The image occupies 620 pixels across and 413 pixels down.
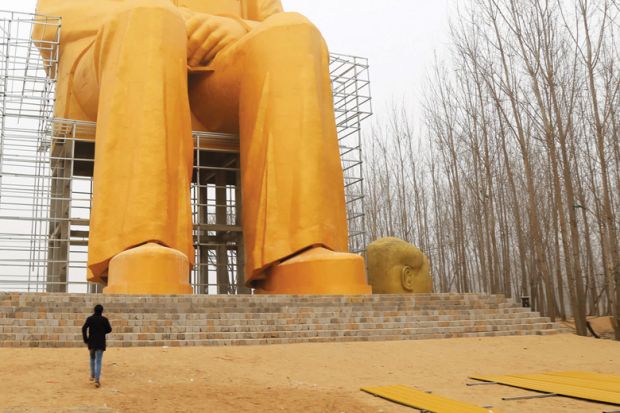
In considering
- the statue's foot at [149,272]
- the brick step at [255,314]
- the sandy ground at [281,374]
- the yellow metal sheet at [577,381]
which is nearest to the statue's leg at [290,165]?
the brick step at [255,314]

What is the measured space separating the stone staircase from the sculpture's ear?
354 cm

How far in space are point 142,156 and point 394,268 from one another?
626 centimetres

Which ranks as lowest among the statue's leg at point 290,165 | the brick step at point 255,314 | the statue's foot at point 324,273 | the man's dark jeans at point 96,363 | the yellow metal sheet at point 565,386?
the yellow metal sheet at point 565,386

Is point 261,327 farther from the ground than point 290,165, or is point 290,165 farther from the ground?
point 290,165

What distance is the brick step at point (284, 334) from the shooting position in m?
6.96

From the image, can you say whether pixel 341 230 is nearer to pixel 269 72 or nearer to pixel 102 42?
pixel 269 72

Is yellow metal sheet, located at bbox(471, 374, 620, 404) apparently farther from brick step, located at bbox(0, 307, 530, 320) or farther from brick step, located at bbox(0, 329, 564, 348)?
brick step, located at bbox(0, 307, 530, 320)

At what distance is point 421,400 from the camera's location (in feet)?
15.2

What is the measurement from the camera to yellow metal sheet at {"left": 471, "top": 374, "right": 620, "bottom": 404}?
4.63 metres

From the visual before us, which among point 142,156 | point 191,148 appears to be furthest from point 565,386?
point 191,148

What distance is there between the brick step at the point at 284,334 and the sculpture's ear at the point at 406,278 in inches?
169

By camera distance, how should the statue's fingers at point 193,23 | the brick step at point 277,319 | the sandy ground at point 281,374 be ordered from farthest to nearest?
the statue's fingers at point 193,23
the brick step at point 277,319
the sandy ground at point 281,374

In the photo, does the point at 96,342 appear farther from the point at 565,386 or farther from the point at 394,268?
the point at 394,268

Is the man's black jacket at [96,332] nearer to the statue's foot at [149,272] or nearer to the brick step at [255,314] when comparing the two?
the brick step at [255,314]
